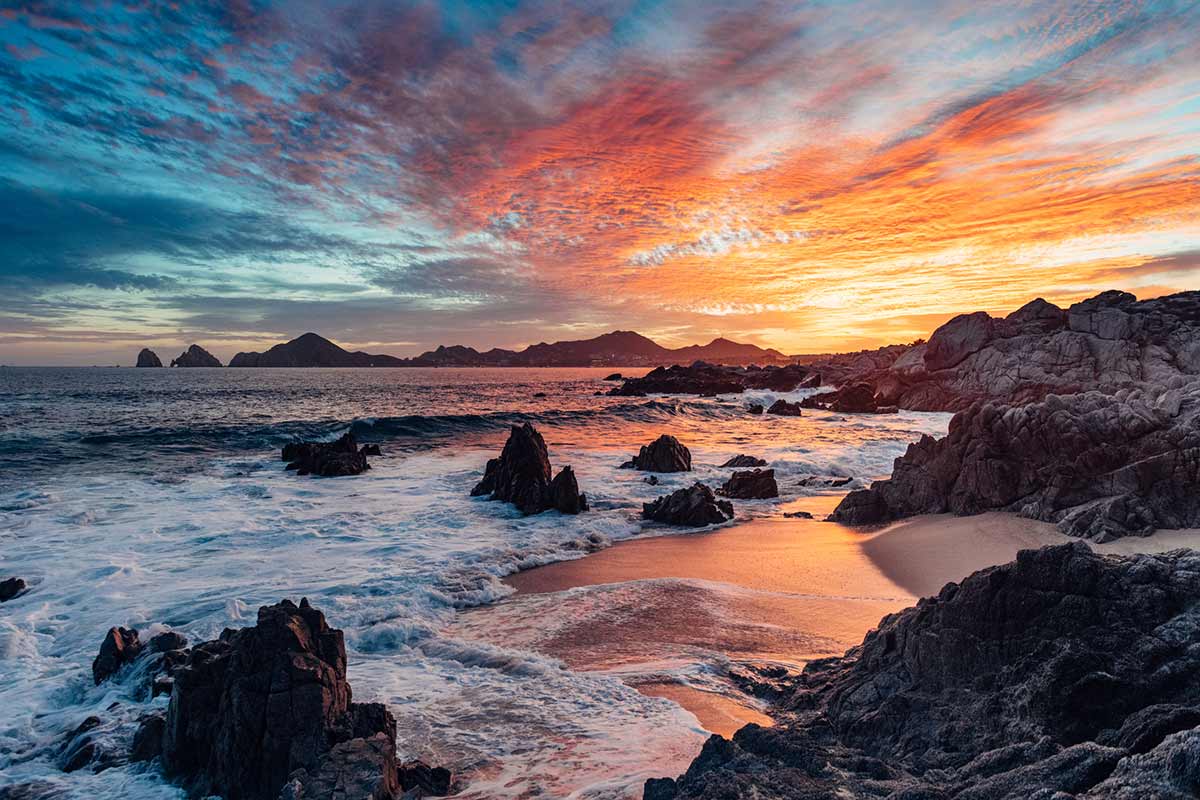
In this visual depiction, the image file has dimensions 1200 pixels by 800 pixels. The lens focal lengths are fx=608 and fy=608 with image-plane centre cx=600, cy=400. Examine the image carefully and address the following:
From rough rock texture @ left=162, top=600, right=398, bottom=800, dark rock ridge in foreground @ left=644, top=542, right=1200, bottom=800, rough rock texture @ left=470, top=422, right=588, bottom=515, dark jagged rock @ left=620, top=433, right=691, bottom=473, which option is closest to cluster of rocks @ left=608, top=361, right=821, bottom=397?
dark jagged rock @ left=620, top=433, right=691, bottom=473

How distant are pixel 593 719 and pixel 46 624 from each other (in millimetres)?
9755

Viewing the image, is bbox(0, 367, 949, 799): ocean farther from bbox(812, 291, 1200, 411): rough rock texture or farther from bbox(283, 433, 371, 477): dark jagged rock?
bbox(812, 291, 1200, 411): rough rock texture

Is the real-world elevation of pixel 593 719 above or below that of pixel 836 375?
below

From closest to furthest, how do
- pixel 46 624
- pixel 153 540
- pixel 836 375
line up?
pixel 46 624 → pixel 153 540 → pixel 836 375

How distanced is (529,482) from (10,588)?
11986 millimetres

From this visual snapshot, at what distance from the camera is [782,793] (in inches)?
165

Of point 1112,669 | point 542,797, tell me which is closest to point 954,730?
point 1112,669

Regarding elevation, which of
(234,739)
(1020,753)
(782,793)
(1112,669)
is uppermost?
(1112,669)

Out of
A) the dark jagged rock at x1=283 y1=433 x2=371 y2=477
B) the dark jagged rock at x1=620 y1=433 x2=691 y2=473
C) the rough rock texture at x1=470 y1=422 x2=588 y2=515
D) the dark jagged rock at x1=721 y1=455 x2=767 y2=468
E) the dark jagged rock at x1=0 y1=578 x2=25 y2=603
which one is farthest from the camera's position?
the dark jagged rock at x1=283 y1=433 x2=371 y2=477

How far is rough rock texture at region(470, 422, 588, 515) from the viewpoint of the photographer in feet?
61.7

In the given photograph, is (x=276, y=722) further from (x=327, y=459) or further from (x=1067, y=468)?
(x=327, y=459)

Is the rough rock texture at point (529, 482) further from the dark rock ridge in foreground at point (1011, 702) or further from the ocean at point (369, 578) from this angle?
the dark rock ridge in foreground at point (1011, 702)

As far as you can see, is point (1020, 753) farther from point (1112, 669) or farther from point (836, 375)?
point (836, 375)

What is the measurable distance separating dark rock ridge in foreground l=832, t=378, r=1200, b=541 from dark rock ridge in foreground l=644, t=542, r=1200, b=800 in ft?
22.7
